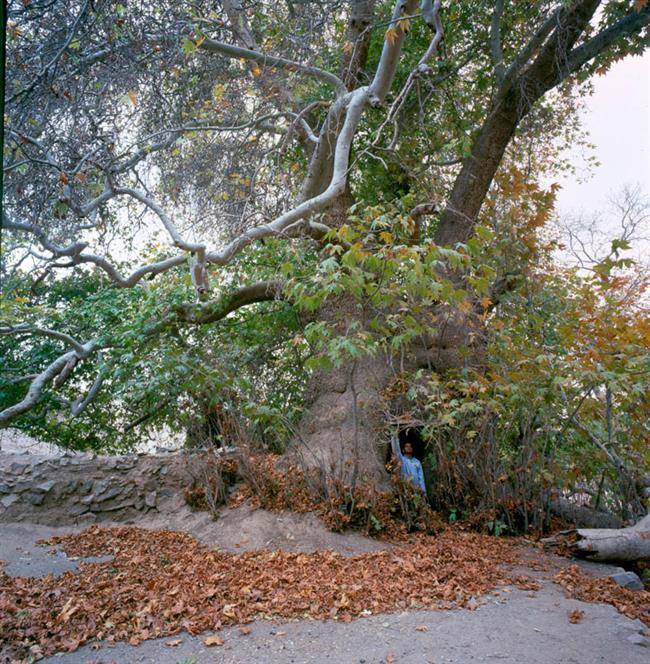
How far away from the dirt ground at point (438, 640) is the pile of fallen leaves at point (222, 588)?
14 centimetres

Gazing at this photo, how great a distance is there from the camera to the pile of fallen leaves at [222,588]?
3.86 meters

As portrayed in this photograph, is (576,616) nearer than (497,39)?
Yes

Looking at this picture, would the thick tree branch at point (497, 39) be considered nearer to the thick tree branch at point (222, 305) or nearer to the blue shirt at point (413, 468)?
the thick tree branch at point (222, 305)

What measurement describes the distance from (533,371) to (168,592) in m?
4.26

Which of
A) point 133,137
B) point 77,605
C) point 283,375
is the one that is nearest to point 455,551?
point 77,605

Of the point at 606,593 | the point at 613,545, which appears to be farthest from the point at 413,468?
the point at 606,593

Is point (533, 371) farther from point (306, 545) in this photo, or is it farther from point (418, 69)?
point (418, 69)

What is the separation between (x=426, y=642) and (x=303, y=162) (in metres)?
7.59

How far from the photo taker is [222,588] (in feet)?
14.8

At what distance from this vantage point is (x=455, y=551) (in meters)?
5.43

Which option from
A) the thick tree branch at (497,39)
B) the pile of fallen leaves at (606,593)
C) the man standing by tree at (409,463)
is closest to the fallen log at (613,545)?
the pile of fallen leaves at (606,593)

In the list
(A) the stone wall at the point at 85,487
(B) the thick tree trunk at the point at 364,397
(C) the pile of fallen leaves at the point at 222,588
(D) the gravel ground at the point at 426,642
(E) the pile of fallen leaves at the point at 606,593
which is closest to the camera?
(D) the gravel ground at the point at 426,642

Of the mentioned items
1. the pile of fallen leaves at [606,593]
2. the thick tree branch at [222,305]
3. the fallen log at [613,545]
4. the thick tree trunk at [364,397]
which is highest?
the thick tree branch at [222,305]

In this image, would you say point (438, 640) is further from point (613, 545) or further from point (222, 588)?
point (613, 545)
